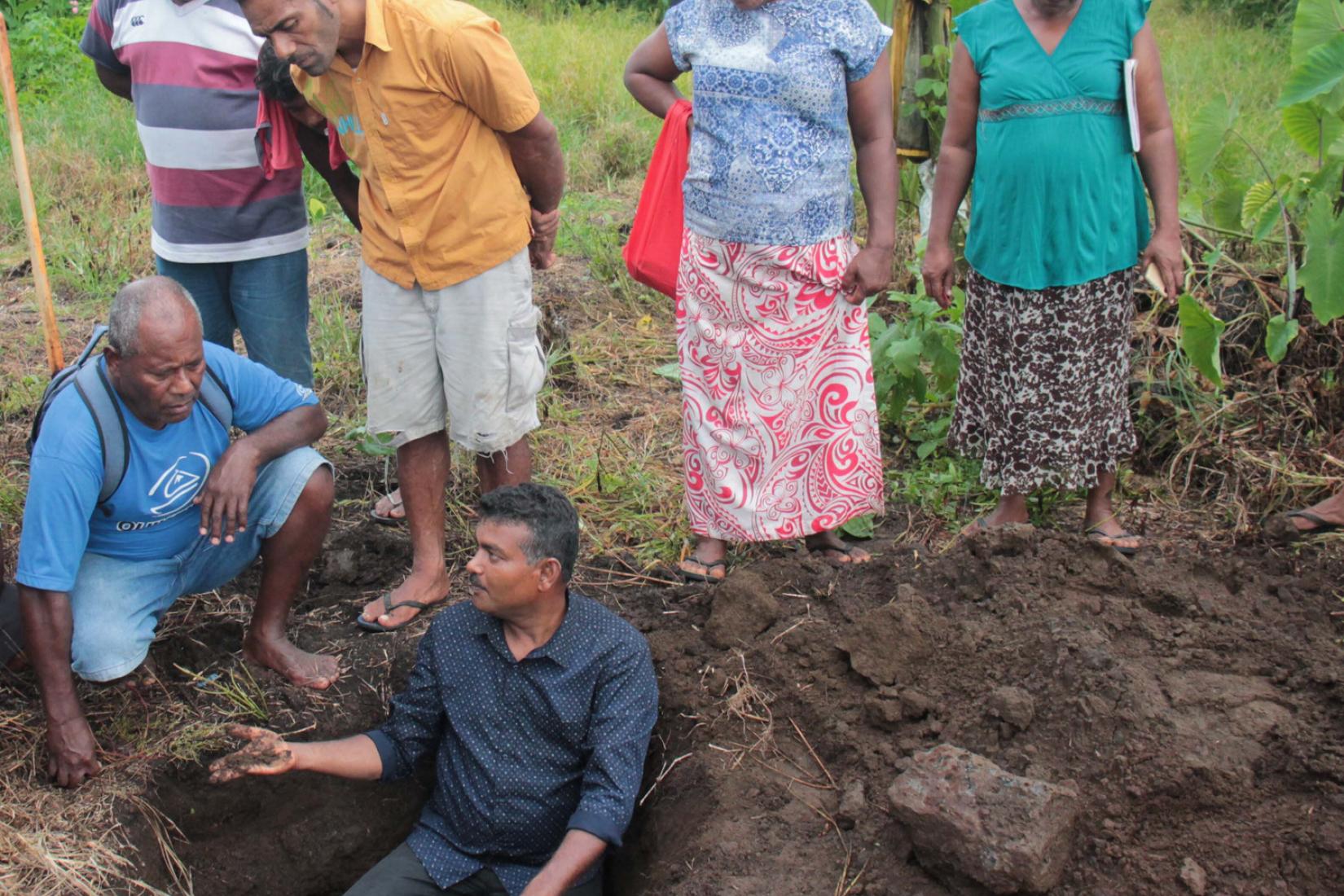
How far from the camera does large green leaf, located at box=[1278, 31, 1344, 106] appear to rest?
358 centimetres

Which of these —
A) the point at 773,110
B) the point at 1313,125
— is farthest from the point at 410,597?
the point at 1313,125

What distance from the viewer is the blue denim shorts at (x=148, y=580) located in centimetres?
296

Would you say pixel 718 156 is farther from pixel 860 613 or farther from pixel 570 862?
pixel 570 862

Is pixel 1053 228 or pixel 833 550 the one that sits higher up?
pixel 1053 228

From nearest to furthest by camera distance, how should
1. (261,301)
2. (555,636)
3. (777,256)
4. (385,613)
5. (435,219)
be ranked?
(555,636), (435,219), (777,256), (385,613), (261,301)

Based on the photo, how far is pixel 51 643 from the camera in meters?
2.76

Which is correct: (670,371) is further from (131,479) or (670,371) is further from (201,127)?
(131,479)

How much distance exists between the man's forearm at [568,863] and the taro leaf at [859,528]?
1.44 meters

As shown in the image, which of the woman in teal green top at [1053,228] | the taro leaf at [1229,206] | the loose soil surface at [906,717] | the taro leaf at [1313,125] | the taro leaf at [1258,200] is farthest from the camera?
the taro leaf at [1229,206]

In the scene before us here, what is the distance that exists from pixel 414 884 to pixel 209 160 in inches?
79.7

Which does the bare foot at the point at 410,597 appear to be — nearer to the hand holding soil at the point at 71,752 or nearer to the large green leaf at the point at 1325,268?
the hand holding soil at the point at 71,752

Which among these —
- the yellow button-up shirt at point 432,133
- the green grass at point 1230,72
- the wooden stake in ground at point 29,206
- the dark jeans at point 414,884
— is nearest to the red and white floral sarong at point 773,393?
the yellow button-up shirt at point 432,133

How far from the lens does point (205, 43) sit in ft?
11.3

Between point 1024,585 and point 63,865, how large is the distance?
7.70ft
